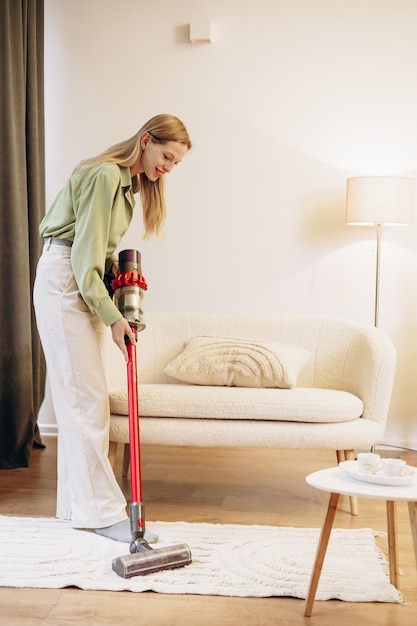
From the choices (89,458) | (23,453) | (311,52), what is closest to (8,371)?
(23,453)

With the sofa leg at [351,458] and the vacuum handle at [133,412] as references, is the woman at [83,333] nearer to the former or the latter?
the vacuum handle at [133,412]

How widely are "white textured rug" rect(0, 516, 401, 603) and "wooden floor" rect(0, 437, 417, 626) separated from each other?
4 cm

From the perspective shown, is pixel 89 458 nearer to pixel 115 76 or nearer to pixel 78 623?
pixel 78 623

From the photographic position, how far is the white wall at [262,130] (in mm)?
3922

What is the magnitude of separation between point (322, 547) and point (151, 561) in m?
0.52

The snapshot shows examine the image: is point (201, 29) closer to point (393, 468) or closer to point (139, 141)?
point (139, 141)

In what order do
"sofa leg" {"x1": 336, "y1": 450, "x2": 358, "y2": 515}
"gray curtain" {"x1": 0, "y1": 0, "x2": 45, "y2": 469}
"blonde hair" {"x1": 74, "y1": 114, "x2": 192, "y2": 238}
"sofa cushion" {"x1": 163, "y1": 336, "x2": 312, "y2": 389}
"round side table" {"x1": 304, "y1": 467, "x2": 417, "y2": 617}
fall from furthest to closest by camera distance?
"gray curtain" {"x1": 0, "y1": 0, "x2": 45, "y2": 469} → "sofa cushion" {"x1": 163, "y1": 336, "x2": 312, "y2": 389} → "sofa leg" {"x1": 336, "y1": 450, "x2": 358, "y2": 515} → "blonde hair" {"x1": 74, "y1": 114, "x2": 192, "y2": 238} → "round side table" {"x1": 304, "y1": 467, "x2": 417, "y2": 617}

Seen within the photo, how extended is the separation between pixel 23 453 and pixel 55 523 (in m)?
0.96

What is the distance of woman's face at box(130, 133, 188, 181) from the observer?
2465 millimetres

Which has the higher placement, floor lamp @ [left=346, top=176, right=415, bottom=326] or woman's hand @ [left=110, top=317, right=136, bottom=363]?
floor lamp @ [left=346, top=176, right=415, bottom=326]

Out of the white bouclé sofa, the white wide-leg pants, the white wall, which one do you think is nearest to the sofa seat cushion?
the white bouclé sofa

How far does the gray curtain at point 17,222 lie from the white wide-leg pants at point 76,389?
1026mm

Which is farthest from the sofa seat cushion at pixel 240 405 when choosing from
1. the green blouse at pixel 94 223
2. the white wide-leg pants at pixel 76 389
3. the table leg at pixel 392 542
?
the table leg at pixel 392 542

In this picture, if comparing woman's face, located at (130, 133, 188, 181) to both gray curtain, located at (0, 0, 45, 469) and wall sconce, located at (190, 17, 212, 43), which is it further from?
wall sconce, located at (190, 17, 212, 43)
